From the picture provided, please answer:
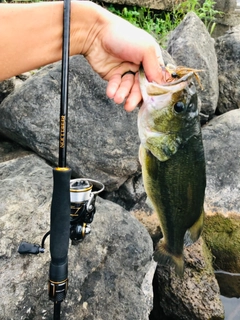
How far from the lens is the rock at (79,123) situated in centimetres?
352

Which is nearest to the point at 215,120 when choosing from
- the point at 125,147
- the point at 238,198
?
the point at 238,198

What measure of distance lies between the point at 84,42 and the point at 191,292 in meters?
2.47

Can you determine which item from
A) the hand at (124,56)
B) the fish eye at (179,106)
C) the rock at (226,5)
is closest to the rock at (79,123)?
the hand at (124,56)

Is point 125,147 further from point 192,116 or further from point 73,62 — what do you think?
point 192,116

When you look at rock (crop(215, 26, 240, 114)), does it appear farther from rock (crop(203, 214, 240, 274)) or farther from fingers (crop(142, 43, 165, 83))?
fingers (crop(142, 43, 165, 83))

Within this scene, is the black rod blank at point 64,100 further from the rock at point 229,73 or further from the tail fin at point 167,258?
the rock at point 229,73

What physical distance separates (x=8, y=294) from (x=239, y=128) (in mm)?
3204

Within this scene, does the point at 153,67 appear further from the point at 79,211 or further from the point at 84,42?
the point at 79,211

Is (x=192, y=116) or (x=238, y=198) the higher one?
(x=192, y=116)

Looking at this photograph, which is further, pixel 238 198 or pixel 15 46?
pixel 238 198

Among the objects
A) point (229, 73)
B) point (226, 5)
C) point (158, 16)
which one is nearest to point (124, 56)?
point (229, 73)

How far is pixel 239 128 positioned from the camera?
4555mm

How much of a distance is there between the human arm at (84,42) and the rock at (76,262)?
0.96 meters

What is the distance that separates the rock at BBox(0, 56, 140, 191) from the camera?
352cm
